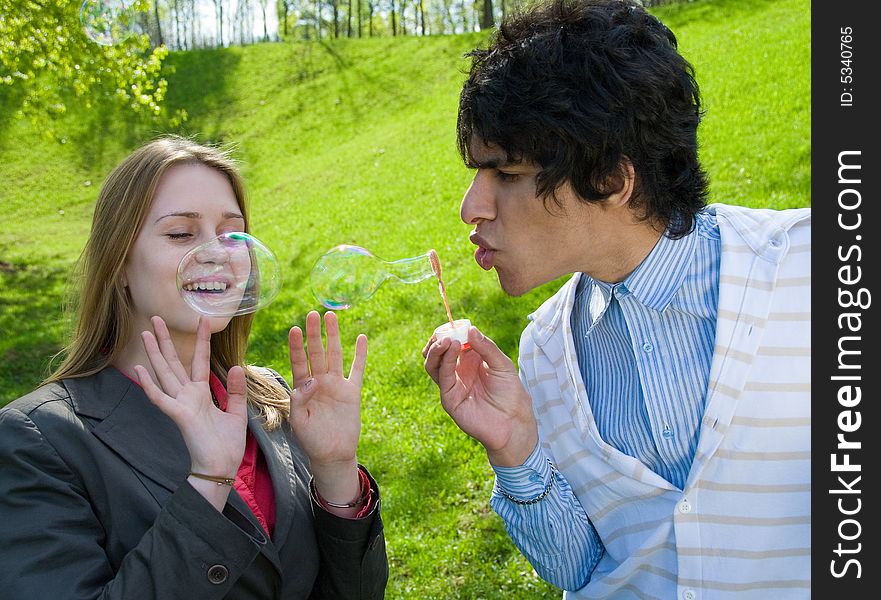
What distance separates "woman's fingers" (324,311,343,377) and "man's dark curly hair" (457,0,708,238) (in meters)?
0.63

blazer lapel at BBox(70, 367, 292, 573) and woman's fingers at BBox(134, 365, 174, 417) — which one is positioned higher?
woman's fingers at BBox(134, 365, 174, 417)

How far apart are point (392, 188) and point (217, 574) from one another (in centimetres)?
1078

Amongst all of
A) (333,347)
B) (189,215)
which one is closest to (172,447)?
(333,347)

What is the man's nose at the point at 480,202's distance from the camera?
238cm

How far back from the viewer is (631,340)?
8.06ft

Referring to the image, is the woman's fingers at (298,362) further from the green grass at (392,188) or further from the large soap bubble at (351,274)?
the green grass at (392,188)

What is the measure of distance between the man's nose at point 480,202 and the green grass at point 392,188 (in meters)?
0.95

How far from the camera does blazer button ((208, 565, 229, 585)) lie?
6.53 feet

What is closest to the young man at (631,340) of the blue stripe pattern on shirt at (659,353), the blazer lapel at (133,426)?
the blue stripe pattern on shirt at (659,353)

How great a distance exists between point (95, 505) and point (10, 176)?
2195cm

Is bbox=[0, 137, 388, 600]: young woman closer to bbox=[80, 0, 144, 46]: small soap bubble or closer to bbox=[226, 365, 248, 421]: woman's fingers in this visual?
bbox=[226, 365, 248, 421]: woman's fingers

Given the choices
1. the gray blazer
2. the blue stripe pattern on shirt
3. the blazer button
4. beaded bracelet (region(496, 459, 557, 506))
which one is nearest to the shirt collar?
the blue stripe pattern on shirt
